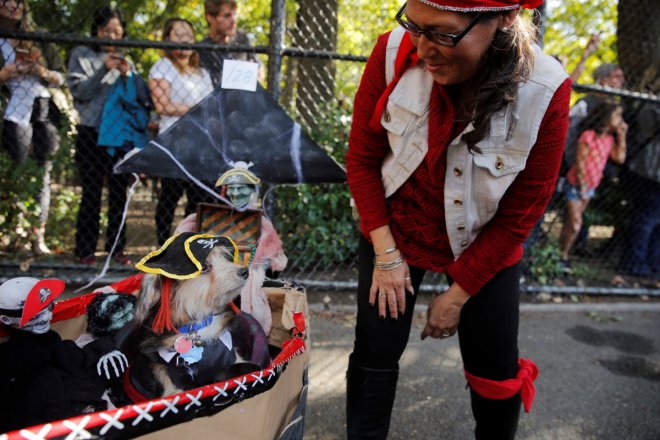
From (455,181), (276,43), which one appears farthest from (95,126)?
(455,181)

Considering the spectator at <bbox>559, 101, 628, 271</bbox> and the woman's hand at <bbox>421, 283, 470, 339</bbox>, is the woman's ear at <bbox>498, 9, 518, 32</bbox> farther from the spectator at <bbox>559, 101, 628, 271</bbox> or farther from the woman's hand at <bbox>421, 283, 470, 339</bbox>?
the spectator at <bbox>559, 101, 628, 271</bbox>

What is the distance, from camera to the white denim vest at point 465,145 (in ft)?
4.52

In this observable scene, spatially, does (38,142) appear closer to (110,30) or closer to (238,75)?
(110,30)

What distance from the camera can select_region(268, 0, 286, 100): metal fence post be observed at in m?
3.08

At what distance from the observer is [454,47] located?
49.8 inches

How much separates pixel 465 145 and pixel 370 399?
0.93 meters

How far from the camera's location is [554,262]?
4805mm

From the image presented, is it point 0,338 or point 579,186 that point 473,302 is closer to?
point 0,338

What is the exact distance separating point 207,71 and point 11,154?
1.73 m

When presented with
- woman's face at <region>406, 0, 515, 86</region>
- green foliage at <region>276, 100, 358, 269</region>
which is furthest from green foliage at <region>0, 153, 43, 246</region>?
woman's face at <region>406, 0, 515, 86</region>

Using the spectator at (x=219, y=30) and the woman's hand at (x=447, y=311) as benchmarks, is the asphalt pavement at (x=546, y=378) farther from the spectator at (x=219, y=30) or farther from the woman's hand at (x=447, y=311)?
the spectator at (x=219, y=30)

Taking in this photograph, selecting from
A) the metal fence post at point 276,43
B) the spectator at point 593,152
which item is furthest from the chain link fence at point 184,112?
the spectator at point 593,152

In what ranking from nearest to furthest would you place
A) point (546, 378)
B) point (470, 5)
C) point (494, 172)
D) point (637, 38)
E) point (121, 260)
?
point (470, 5) < point (494, 172) < point (546, 378) < point (121, 260) < point (637, 38)

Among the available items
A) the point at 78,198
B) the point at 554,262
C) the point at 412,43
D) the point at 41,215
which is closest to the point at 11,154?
the point at 41,215
